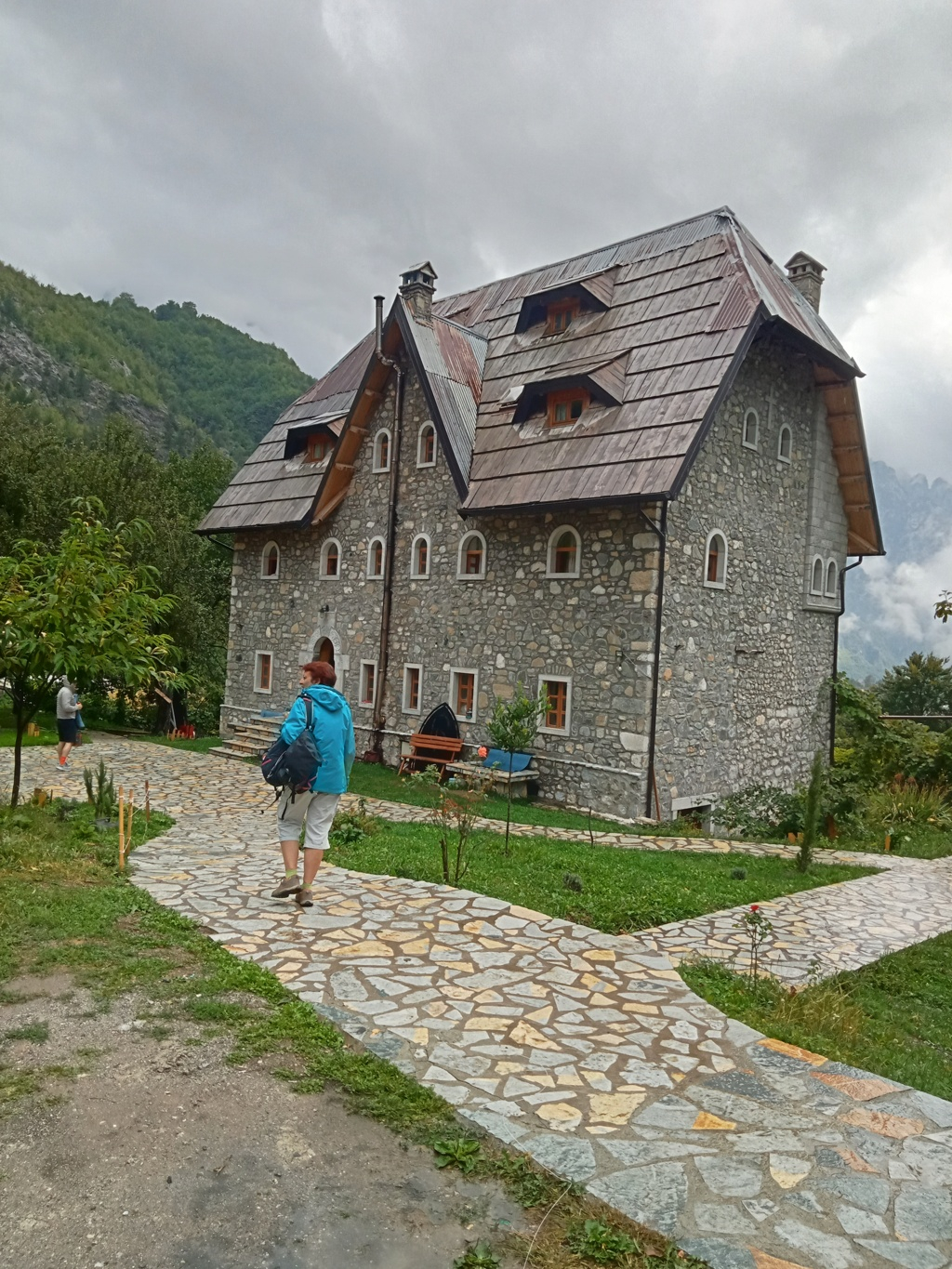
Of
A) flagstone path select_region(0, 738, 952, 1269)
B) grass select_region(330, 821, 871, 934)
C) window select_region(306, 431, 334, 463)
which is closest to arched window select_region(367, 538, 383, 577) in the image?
window select_region(306, 431, 334, 463)

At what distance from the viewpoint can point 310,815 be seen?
7.41 metres

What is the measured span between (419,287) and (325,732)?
1518 centimetres

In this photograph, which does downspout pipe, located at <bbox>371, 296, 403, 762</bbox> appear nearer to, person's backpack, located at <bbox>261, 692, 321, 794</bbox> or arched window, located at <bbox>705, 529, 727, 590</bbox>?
arched window, located at <bbox>705, 529, 727, 590</bbox>

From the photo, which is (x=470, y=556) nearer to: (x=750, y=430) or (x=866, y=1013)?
(x=750, y=430)

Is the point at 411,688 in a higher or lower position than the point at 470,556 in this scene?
lower

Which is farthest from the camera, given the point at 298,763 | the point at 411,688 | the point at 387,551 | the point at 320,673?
the point at 387,551

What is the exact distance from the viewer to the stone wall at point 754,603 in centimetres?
1498

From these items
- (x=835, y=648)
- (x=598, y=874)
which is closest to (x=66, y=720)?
(x=598, y=874)

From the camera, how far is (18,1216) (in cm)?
331

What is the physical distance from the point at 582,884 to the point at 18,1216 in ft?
19.9

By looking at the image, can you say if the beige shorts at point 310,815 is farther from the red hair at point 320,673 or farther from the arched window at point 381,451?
the arched window at point 381,451

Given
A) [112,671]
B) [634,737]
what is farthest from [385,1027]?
[634,737]

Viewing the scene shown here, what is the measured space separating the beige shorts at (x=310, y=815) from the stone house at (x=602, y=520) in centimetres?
792

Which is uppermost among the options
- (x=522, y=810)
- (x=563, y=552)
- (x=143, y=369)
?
(x=143, y=369)
